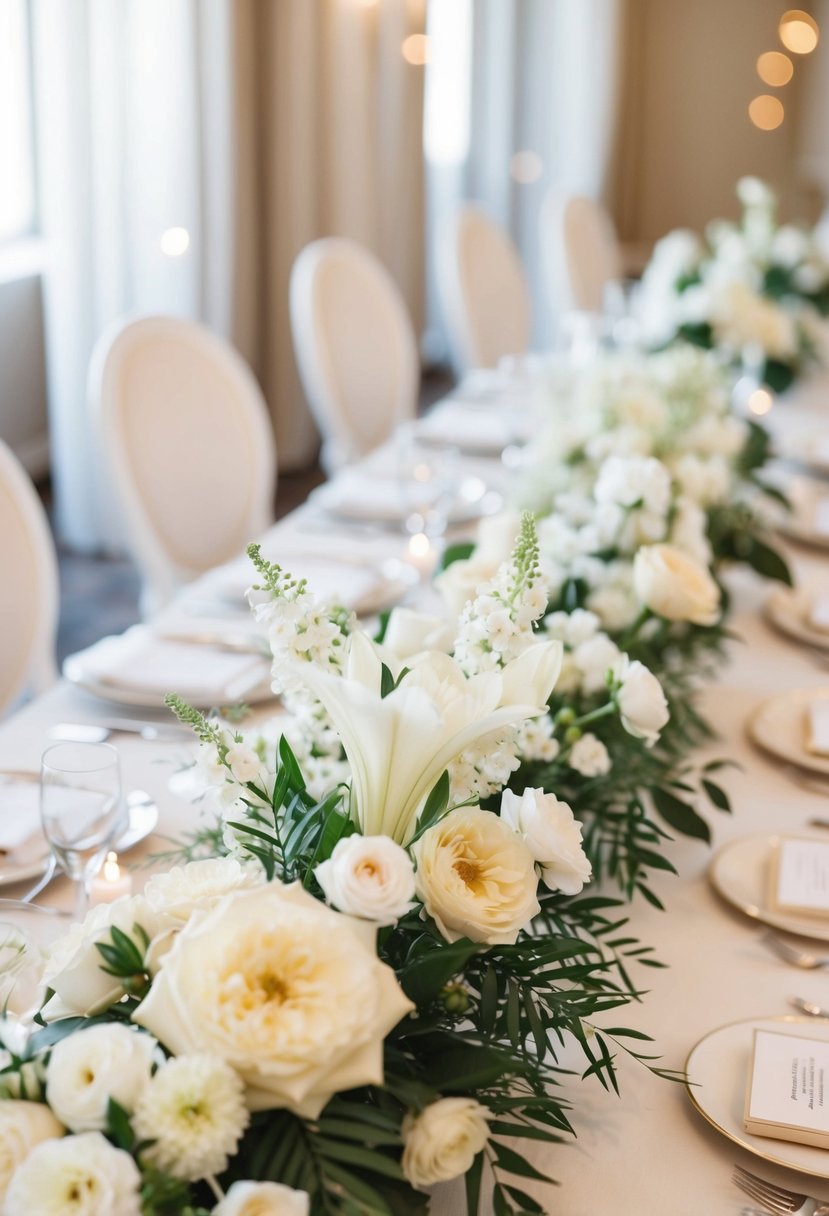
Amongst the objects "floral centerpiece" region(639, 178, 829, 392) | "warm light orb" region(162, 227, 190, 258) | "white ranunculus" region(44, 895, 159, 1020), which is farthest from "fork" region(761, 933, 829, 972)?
"warm light orb" region(162, 227, 190, 258)

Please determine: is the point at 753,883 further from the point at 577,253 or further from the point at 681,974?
the point at 577,253

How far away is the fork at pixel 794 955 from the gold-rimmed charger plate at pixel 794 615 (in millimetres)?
803

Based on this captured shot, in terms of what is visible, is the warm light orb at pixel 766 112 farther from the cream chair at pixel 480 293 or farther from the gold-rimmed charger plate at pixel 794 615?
the gold-rimmed charger plate at pixel 794 615

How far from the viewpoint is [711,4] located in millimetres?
8438

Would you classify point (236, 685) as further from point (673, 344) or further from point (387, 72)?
point (387, 72)

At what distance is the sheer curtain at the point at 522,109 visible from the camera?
736 centimetres

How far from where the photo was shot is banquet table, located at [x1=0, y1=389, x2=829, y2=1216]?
101cm

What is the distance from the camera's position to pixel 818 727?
175 cm

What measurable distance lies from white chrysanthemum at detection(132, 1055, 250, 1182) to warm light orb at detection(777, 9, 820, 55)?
8.63m

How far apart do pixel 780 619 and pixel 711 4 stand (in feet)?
24.0

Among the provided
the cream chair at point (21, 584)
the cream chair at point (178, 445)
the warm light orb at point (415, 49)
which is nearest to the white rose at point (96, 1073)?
the cream chair at point (21, 584)

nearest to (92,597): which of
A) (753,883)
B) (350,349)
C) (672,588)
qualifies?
(350,349)

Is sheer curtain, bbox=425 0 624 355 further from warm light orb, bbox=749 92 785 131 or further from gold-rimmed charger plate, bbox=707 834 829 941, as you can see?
gold-rimmed charger plate, bbox=707 834 829 941

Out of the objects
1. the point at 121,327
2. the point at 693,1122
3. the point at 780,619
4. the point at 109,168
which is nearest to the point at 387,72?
the point at 109,168
